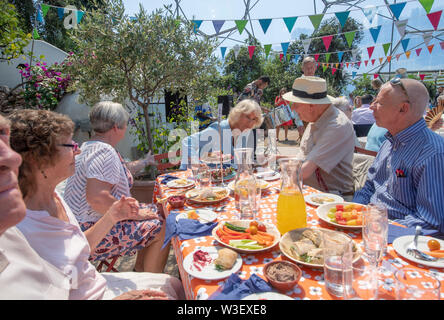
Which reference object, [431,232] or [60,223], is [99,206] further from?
[431,232]

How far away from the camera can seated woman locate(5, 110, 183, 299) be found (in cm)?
122

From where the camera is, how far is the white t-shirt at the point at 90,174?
1.95 m

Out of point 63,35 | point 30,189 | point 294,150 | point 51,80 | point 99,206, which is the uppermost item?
point 63,35

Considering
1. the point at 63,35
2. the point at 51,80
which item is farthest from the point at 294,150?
the point at 63,35

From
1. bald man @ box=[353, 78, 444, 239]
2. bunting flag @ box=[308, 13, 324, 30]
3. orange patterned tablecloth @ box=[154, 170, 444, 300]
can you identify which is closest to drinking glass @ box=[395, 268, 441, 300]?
orange patterned tablecloth @ box=[154, 170, 444, 300]

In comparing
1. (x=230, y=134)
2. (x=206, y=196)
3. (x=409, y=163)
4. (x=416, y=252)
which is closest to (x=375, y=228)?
(x=416, y=252)

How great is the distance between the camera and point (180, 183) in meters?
2.60

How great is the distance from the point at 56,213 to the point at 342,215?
1.64 m

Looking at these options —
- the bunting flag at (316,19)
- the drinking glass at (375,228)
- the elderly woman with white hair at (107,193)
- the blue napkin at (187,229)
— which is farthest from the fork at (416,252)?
the bunting flag at (316,19)

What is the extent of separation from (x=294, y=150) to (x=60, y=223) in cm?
904

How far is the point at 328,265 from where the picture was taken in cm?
99

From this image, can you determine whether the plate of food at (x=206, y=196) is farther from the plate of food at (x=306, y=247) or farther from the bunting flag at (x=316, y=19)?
the bunting flag at (x=316, y=19)

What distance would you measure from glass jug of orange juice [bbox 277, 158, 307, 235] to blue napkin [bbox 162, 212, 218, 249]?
45 centimetres

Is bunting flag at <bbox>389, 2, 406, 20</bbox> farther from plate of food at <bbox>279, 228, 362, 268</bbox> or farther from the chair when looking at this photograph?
plate of food at <bbox>279, 228, 362, 268</bbox>
